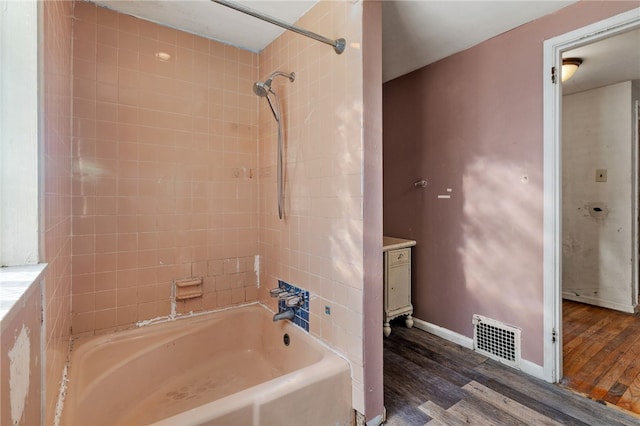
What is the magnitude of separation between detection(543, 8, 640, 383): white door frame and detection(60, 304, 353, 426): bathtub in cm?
131

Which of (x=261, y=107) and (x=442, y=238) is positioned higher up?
(x=261, y=107)

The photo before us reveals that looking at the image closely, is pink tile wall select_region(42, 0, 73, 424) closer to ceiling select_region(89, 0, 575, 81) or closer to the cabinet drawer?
ceiling select_region(89, 0, 575, 81)

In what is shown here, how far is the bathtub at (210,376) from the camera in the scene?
48.2 inches

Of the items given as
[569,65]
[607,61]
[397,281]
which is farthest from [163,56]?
[607,61]

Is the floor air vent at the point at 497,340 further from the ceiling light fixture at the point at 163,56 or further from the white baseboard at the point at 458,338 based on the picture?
the ceiling light fixture at the point at 163,56

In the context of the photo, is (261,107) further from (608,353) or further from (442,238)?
(608,353)

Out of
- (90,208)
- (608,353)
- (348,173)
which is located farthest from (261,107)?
(608,353)

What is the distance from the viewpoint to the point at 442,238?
2.44 metres

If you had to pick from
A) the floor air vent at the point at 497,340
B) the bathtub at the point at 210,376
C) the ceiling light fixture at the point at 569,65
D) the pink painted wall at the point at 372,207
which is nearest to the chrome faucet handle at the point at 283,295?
the bathtub at the point at 210,376

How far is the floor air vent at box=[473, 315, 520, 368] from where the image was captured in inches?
78.7

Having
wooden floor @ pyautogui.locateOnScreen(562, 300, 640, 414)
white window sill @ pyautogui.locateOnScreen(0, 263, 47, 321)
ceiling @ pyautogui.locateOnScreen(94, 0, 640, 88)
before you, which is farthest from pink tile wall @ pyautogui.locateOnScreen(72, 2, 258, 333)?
wooden floor @ pyautogui.locateOnScreen(562, 300, 640, 414)

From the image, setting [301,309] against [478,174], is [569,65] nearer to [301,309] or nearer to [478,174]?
[478,174]

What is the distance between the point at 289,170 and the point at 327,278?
2.42ft

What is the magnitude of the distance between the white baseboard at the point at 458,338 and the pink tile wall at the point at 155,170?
144 cm
